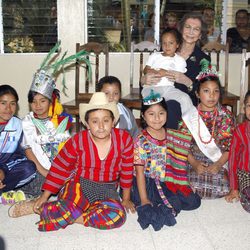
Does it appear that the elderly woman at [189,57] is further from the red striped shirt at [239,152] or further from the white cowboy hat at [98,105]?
the white cowboy hat at [98,105]

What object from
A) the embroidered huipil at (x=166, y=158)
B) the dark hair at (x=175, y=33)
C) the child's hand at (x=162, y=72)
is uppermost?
the dark hair at (x=175, y=33)

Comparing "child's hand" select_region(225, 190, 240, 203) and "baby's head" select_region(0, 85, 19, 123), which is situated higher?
"baby's head" select_region(0, 85, 19, 123)

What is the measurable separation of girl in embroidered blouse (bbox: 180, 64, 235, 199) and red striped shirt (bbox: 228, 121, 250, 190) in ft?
0.38

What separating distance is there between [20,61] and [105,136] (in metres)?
2.50

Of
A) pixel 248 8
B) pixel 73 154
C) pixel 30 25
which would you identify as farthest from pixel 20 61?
pixel 248 8

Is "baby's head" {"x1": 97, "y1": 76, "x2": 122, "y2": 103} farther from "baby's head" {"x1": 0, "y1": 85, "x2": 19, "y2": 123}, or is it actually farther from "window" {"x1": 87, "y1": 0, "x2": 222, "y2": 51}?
"window" {"x1": 87, "y1": 0, "x2": 222, "y2": 51}

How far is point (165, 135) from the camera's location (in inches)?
112

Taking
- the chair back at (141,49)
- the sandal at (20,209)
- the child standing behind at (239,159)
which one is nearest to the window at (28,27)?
the chair back at (141,49)

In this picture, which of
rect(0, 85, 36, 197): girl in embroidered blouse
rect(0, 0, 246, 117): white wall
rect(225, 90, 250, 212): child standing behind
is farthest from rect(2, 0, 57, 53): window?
rect(225, 90, 250, 212): child standing behind

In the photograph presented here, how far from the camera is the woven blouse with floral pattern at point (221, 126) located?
3.04 meters

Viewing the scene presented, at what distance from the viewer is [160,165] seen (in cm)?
279

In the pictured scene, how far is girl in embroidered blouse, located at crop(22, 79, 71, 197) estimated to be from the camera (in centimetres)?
293

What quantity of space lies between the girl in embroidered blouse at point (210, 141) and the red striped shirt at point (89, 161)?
579mm

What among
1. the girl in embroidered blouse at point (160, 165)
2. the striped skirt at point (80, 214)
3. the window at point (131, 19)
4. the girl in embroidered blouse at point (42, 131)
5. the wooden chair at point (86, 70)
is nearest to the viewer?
the striped skirt at point (80, 214)
